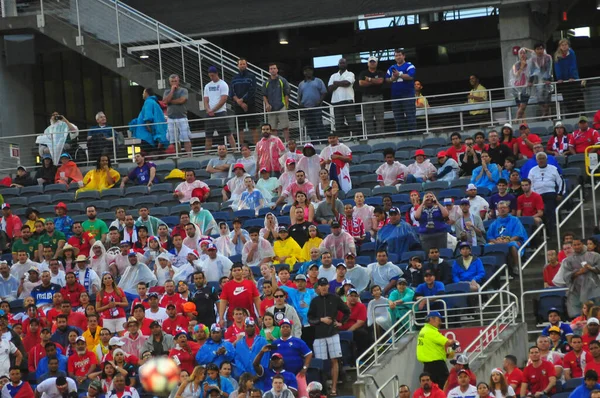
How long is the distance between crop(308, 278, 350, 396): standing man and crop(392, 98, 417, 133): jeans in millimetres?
8652

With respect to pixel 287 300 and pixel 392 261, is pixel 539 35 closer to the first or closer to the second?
pixel 392 261

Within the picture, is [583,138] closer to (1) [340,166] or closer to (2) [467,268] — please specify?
(1) [340,166]

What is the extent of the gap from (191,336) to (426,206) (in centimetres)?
413

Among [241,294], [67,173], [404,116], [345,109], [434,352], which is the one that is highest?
[345,109]

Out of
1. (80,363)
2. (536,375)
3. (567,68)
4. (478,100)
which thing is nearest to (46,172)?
(478,100)

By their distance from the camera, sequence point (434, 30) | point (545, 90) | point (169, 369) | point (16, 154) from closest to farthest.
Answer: point (169, 369) < point (545, 90) < point (16, 154) < point (434, 30)

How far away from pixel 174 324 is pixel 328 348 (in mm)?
2591

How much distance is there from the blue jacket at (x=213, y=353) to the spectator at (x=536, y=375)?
3672 mm

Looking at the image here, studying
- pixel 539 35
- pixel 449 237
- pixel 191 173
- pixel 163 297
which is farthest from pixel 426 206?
pixel 539 35

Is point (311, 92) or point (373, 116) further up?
point (311, 92)

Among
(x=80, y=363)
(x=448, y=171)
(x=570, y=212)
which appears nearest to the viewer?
(x=80, y=363)

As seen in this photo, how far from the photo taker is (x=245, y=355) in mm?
18125

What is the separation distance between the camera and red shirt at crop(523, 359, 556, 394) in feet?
56.1

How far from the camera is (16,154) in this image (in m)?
28.7
